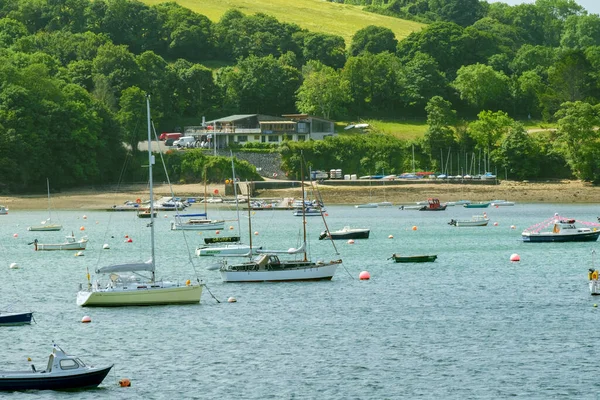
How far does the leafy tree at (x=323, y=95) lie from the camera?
180m

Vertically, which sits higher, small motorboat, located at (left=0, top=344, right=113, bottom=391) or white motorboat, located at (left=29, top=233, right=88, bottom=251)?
white motorboat, located at (left=29, top=233, right=88, bottom=251)

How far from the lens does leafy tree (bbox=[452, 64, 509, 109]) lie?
7264 inches

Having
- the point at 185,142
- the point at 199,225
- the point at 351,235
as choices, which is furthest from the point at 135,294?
the point at 185,142

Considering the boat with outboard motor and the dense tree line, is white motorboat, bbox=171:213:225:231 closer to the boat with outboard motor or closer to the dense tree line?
the boat with outboard motor

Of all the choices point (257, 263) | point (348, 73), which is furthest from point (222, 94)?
point (257, 263)

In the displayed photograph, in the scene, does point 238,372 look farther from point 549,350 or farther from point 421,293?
point 421,293

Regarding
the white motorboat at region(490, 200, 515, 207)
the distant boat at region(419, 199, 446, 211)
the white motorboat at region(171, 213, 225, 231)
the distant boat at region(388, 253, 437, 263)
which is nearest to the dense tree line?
the white motorboat at region(490, 200, 515, 207)

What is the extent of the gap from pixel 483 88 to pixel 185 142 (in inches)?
1989

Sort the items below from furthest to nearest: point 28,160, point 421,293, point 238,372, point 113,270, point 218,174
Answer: point 218,174
point 28,160
point 421,293
point 113,270
point 238,372

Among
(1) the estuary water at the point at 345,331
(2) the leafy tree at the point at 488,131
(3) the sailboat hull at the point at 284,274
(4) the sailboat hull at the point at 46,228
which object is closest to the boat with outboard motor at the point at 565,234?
(1) the estuary water at the point at 345,331

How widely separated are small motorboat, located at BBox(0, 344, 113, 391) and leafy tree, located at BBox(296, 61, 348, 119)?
142 m

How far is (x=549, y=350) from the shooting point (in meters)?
46.6

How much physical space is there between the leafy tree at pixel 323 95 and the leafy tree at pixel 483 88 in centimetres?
1946

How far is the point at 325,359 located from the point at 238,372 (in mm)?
3929
